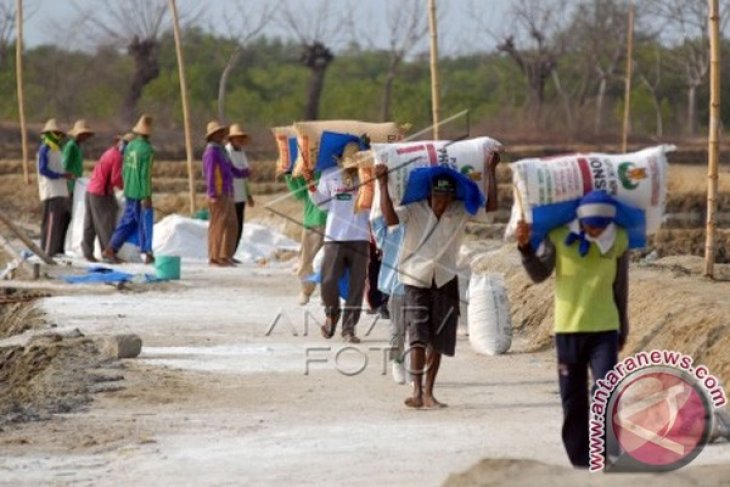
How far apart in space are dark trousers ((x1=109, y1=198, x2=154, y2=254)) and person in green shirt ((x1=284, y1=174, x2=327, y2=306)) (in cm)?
506

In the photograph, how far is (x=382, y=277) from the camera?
1328 centimetres

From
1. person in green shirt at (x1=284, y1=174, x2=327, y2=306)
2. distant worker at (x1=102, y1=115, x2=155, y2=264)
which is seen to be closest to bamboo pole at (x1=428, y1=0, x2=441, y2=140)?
person in green shirt at (x1=284, y1=174, x2=327, y2=306)

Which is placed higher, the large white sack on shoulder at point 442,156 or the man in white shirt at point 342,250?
the large white sack on shoulder at point 442,156

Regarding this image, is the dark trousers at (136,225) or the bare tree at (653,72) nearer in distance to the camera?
the dark trousers at (136,225)

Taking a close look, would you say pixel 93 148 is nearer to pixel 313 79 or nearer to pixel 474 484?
pixel 313 79

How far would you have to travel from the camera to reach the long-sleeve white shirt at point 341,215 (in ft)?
51.6

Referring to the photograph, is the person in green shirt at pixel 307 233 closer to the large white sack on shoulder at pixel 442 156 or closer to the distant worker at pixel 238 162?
the large white sack on shoulder at pixel 442 156

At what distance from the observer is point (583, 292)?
984 cm

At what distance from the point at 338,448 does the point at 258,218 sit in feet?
73.5

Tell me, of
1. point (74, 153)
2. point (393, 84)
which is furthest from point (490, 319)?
point (393, 84)

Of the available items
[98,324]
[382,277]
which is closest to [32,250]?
[98,324]

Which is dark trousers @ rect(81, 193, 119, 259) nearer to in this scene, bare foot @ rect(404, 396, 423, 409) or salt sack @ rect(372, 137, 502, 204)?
salt sack @ rect(372, 137, 502, 204)

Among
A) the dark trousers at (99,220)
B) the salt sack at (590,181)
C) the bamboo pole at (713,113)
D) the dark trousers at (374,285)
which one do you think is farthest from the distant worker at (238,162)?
the salt sack at (590,181)

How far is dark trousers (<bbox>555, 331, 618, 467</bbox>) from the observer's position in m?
9.70
